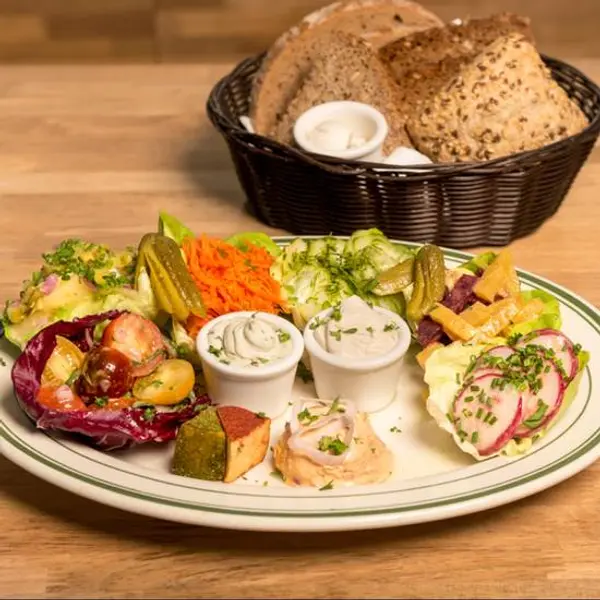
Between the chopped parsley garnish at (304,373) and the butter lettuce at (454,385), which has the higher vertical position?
the butter lettuce at (454,385)

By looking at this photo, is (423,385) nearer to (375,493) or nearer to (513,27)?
(375,493)

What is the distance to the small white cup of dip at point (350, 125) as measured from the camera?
265cm

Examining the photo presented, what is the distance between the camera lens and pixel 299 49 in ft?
9.84

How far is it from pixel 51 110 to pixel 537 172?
1.74 meters

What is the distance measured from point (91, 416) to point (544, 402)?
2.33 feet

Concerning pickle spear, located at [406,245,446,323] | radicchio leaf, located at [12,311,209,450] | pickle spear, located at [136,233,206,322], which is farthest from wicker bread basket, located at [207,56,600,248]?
radicchio leaf, located at [12,311,209,450]

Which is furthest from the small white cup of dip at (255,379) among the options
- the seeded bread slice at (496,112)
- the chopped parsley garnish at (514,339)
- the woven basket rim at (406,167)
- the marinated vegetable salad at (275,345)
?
the seeded bread slice at (496,112)

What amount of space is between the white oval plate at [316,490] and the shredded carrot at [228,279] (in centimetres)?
28

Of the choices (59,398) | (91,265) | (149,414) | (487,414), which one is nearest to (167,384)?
(149,414)

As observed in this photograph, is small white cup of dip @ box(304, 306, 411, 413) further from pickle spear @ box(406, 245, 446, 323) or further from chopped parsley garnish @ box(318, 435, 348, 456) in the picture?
chopped parsley garnish @ box(318, 435, 348, 456)

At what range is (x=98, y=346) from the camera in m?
1.83

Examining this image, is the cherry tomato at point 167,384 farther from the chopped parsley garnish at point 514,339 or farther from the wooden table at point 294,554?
the chopped parsley garnish at point 514,339

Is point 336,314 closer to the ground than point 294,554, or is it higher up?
higher up

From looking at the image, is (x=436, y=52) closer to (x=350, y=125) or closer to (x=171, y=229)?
(x=350, y=125)
